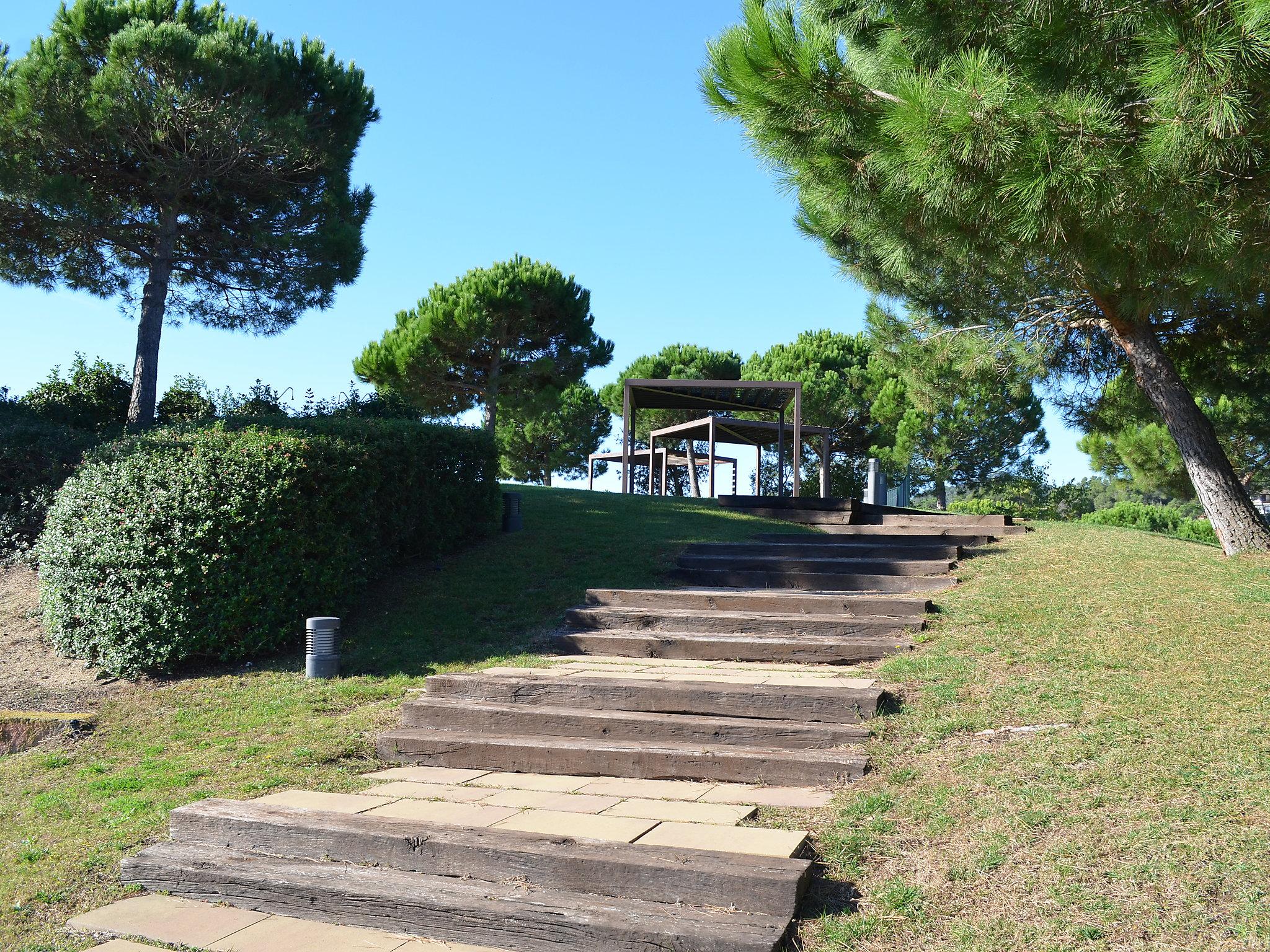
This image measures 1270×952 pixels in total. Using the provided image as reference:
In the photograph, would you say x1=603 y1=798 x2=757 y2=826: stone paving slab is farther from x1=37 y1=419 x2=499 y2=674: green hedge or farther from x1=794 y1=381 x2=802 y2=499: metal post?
x1=794 y1=381 x2=802 y2=499: metal post

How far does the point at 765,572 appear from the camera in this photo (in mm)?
8375

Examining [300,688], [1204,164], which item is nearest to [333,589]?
[300,688]

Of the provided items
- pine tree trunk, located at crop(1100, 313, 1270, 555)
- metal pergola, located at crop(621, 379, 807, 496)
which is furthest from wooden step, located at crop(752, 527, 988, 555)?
metal pergola, located at crop(621, 379, 807, 496)

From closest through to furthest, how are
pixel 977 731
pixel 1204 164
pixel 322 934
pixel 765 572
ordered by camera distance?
pixel 322 934 < pixel 977 731 < pixel 1204 164 < pixel 765 572

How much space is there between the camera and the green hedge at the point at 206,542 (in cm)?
702

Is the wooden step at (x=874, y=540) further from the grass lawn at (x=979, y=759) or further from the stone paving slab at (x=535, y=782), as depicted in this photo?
the stone paving slab at (x=535, y=782)

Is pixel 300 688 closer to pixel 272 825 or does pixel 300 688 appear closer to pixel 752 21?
pixel 272 825

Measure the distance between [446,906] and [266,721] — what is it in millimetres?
3027

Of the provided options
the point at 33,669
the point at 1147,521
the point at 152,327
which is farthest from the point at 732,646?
the point at 1147,521

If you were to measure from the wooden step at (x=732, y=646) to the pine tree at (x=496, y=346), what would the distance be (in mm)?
17703

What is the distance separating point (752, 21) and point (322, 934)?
548cm

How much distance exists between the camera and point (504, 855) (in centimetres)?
351

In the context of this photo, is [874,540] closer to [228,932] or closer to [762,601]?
[762,601]

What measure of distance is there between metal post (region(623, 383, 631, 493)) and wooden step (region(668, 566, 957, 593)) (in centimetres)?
702
